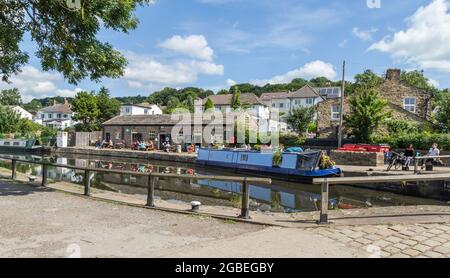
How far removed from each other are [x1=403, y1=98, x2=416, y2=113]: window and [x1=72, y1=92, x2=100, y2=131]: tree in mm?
35916

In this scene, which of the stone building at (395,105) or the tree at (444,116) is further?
the stone building at (395,105)

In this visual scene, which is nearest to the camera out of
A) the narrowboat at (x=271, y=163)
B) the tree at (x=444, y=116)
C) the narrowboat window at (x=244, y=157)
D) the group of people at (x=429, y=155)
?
the group of people at (x=429, y=155)

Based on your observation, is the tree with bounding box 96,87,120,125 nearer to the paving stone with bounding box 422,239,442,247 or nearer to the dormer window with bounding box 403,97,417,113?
the dormer window with bounding box 403,97,417,113

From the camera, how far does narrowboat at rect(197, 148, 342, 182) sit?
18281 mm

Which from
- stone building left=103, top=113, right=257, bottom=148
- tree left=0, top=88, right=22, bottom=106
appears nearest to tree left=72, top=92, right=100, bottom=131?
stone building left=103, top=113, right=257, bottom=148

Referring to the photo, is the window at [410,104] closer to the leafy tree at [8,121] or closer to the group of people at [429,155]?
the group of people at [429,155]

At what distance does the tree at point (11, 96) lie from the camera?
9269cm

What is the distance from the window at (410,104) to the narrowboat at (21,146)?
36935 mm

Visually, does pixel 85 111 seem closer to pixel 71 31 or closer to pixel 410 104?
pixel 410 104

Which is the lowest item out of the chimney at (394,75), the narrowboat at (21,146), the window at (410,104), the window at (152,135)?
the narrowboat at (21,146)

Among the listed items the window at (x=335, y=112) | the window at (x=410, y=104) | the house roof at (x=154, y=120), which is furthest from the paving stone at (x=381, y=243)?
the house roof at (x=154, y=120)

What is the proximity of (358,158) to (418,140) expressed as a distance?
16.3 ft

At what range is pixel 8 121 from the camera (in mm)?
51219
